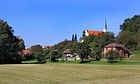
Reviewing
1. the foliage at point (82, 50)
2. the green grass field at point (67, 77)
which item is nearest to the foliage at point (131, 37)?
the foliage at point (82, 50)

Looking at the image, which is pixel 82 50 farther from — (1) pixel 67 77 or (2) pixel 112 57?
(1) pixel 67 77

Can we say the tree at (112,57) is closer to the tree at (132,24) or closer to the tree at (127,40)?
the tree at (127,40)

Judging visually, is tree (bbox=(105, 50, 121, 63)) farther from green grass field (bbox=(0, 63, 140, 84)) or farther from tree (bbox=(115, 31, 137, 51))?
green grass field (bbox=(0, 63, 140, 84))

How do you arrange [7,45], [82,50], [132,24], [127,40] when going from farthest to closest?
[132,24], [127,40], [82,50], [7,45]

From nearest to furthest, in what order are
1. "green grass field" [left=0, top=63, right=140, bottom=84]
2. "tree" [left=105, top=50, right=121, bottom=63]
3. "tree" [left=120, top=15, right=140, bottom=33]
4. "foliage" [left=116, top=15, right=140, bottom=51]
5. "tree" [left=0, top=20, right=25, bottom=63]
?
"green grass field" [left=0, top=63, right=140, bottom=84] < "tree" [left=105, top=50, right=121, bottom=63] < "tree" [left=0, top=20, right=25, bottom=63] < "foliage" [left=116, top=15, right=140, bottom=51] < "tree" [left=120, top=15, right=140, bottom=33]

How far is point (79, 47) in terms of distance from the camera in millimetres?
93062

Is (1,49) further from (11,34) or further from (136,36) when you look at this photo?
(136,36)

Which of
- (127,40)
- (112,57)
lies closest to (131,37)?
(127,40)

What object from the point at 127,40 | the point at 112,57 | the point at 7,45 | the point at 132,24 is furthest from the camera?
the point at 132,24

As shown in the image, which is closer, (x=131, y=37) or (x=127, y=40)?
(x=131, y=37)

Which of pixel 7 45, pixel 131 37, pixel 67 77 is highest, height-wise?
pixel 131 37

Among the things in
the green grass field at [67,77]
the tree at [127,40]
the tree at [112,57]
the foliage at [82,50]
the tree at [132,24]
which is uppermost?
the tree at [132,24]

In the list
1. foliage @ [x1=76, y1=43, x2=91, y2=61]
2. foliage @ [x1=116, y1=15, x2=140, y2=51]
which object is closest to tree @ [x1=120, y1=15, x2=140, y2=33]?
foliage @ [x1=116, y1=15, x2=140, y2=51]

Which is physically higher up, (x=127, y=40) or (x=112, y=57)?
(x=127, y=40)
